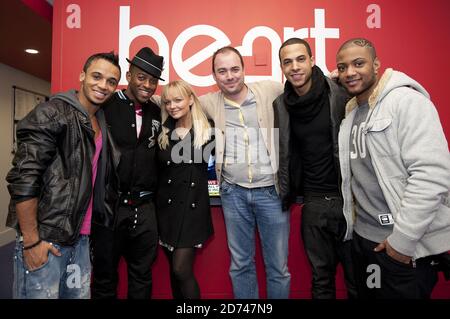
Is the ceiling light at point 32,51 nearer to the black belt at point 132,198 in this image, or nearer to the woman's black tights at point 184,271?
the black belt at point 132,198

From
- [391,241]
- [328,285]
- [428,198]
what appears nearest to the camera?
[428,198]

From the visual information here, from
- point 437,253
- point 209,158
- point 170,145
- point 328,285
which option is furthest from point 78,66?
point 437,253

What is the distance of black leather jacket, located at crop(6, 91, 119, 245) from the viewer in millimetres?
1519

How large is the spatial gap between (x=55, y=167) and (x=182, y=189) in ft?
2.66

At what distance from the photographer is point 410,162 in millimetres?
1466

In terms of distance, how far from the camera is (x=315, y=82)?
80.1 inches

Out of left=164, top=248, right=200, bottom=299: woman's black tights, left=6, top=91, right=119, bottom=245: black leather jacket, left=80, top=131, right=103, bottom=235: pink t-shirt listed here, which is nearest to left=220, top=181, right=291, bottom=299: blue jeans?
left=164, top=248, right=200, bottom=299: woman's black tights

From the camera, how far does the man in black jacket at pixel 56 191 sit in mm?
1531

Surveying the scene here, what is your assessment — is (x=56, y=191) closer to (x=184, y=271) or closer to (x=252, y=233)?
(x=184, y=271)

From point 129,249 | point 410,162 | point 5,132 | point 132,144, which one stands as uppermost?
point 5,132

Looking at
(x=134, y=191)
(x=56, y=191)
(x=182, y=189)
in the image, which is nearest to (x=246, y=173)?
(x=182, y=189)

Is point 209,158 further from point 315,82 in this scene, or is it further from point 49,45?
point 49,45
